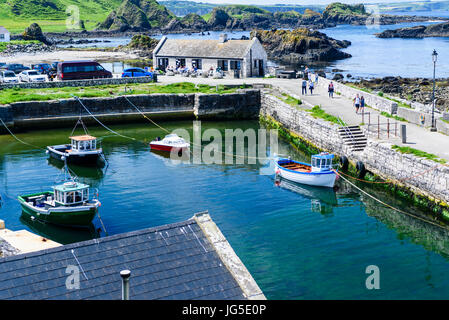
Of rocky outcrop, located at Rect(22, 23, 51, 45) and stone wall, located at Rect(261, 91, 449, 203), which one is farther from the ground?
rocky outcrop, located at Rect(22, 23, 51, 45)

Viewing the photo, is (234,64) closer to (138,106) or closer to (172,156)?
(138,106)

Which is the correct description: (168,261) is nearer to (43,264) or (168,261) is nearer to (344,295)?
(43,264)

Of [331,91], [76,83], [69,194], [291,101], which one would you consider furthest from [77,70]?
[69,194]

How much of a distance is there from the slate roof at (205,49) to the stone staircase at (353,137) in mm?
23478

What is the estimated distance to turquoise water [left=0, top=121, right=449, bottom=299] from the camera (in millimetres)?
20906

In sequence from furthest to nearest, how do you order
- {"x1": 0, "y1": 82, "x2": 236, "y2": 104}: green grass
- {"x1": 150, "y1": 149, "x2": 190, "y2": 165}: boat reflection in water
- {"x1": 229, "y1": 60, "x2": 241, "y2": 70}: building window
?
{"x1": 229, "y1": 60, "x2": 241, "y2": 70}: building window, {"x1": 0, "y1": 82, "x2": 236, "y2": 104}: green grass, {"x1": 150, "y1": 149, "x2": 190, "y2": 165}: boat reflection in water

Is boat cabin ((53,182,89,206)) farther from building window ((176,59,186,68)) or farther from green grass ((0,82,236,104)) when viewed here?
building window ((176,59,186,68))

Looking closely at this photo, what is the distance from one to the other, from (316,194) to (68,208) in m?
13.1

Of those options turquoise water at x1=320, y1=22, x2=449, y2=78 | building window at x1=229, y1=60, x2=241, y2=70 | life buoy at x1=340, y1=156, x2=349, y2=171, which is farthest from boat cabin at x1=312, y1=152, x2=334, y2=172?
turquoise water at x1=320, y1=22, x2=449, y2=78

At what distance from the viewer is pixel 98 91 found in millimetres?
50969

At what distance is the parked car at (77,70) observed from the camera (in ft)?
183

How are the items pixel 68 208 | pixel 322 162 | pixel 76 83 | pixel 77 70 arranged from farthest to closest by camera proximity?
1. pixel 77 70
2. pixel 76 83
3. pixel 322 162
4. pixel 68 208

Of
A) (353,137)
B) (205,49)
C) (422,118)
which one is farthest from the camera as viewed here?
(205,49)

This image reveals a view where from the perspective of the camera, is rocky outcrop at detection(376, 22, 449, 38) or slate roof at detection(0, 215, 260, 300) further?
rocky outcrop at detection(376, 22, 449, 38)
